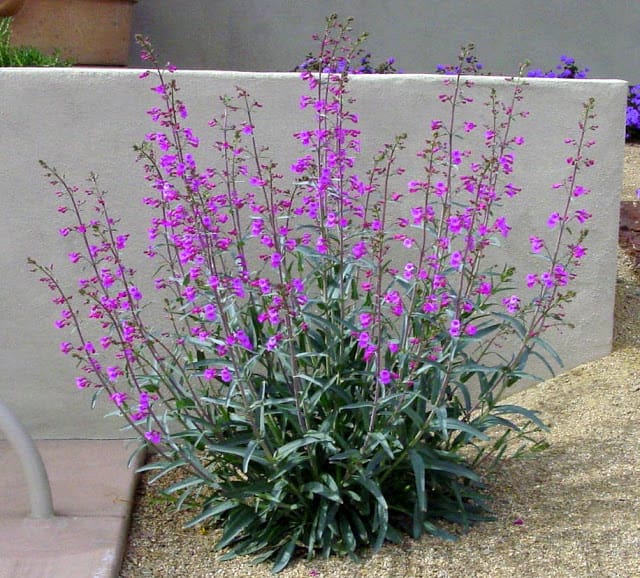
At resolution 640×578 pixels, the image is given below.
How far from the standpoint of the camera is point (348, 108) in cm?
385

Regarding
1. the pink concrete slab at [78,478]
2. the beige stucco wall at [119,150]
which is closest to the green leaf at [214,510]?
the pink concrete slab at [78,478]

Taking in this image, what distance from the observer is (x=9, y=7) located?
5.34 m

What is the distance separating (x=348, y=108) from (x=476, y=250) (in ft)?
3.79

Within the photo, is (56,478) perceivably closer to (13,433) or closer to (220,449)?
(13,433)

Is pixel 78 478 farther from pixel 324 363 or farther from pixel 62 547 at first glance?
pixel 324 363

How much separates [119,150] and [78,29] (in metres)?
1.97

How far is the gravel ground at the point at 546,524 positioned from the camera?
3033 millimetres

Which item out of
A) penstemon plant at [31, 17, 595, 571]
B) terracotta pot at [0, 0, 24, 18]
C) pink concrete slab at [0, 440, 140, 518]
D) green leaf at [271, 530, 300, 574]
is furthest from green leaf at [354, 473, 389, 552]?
terracotta pot at [0, 0, 24, 18]

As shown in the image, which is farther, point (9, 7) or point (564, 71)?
point (564, 71)

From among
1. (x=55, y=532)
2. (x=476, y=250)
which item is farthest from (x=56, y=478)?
(x=476, y=250)

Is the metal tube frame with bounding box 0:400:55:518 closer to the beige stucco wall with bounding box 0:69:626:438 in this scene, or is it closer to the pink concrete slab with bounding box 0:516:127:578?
the pink concrete slab with bounding box 0:516:127:578

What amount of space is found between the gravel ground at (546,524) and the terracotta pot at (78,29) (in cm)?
284

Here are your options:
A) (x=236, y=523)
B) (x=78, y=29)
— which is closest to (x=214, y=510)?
(x=236, y=523)

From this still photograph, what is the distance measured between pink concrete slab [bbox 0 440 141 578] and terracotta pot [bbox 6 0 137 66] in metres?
2.45
